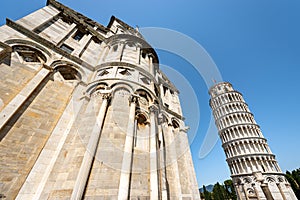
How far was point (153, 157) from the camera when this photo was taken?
24.1 ft

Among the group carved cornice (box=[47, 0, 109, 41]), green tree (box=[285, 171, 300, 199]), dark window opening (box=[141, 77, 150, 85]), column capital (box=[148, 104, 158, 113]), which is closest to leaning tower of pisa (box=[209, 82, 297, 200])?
green tree (box=[285, 171, 300, 199])

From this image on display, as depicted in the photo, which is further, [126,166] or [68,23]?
[68,23]

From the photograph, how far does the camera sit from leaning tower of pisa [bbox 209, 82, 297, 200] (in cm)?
2996

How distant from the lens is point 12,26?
8633 millimetres

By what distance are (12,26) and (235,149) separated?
44790 millimetres

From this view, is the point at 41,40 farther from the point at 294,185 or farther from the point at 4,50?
the point at 294,185

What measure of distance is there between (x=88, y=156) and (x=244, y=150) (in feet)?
134

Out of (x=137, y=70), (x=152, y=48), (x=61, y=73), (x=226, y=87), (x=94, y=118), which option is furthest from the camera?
(x=226, y=87)

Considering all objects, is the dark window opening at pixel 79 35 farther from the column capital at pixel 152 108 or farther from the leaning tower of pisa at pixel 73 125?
the column capital at pixel 152 108

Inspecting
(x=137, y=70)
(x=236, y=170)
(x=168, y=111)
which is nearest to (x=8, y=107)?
(x=137, y=70)

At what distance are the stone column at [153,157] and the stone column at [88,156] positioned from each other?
282cm

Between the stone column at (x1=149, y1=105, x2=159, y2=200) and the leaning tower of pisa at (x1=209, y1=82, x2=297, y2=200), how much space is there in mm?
26975

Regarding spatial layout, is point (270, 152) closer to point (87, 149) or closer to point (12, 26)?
point (87, 149)

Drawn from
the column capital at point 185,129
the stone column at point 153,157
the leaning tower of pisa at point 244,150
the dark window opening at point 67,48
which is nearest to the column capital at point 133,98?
the stone column at point 153,157
